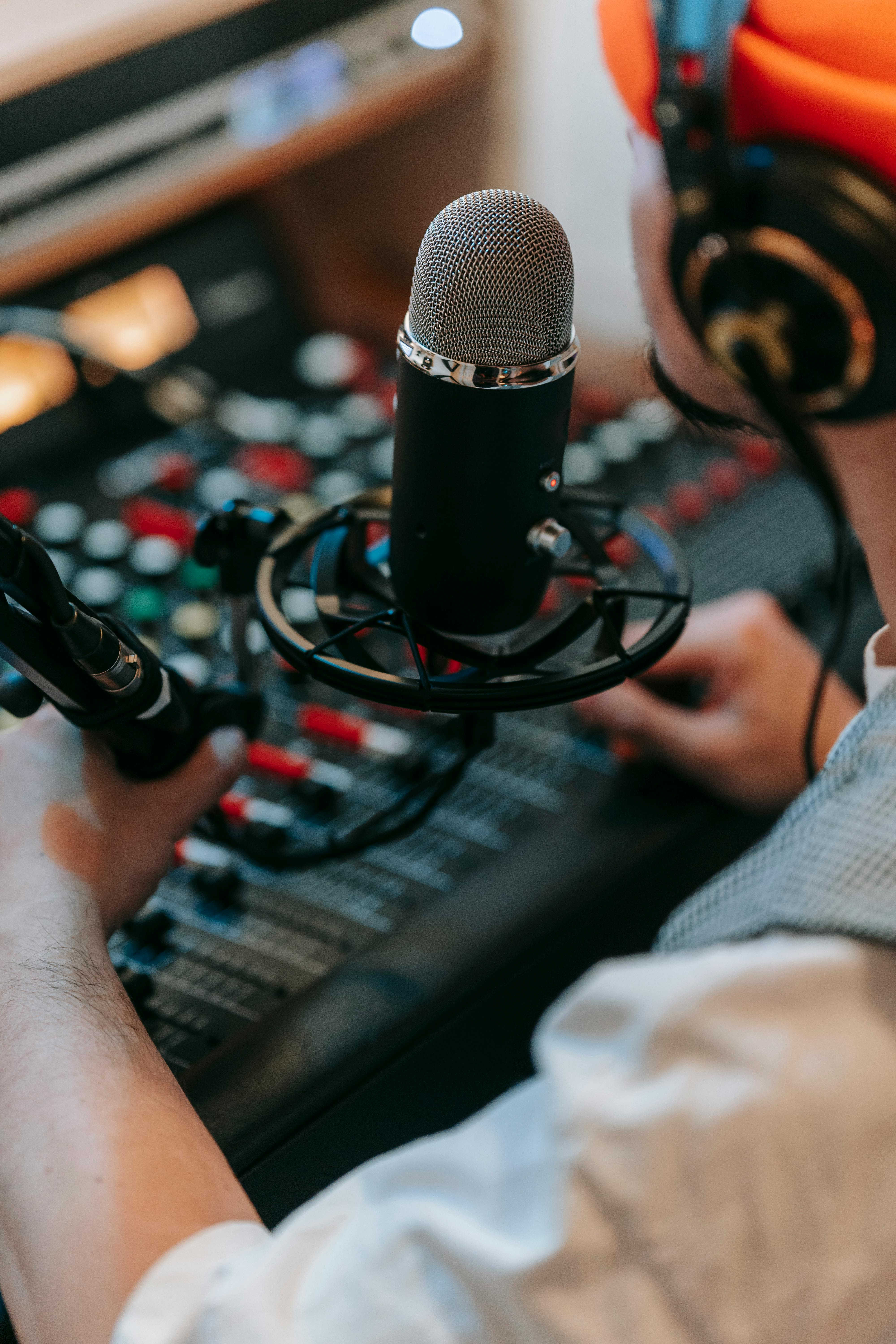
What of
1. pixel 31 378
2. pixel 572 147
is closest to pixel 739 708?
pixel 31 378

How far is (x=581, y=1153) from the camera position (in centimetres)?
41

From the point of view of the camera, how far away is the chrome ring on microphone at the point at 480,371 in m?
0.50

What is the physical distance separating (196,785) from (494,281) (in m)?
0.33

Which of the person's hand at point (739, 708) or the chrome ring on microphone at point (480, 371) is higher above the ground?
the chrome ring on microphone at point (480, 371)

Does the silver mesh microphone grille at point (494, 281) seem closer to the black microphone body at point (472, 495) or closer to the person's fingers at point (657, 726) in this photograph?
the black microphone body at point (472, 495)

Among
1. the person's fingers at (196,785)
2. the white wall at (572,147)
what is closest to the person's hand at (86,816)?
the person's fingers at (196,785)

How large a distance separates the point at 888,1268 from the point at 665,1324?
88 mm

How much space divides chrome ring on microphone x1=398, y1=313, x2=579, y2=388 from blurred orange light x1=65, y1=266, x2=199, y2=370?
0.71m


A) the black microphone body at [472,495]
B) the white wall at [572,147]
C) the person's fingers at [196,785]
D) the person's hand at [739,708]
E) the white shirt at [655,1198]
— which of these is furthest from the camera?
the white wall at [572,147]

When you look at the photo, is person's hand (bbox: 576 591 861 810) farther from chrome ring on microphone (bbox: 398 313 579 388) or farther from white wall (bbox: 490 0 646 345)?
white wall (bbox: 490 0 646 345)

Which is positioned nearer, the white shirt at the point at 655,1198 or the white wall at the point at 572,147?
the white shirt at the point at 655,1198

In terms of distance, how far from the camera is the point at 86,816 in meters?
0.63

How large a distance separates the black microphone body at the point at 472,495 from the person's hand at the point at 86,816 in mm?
174

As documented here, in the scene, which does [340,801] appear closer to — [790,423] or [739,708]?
[739,708]
